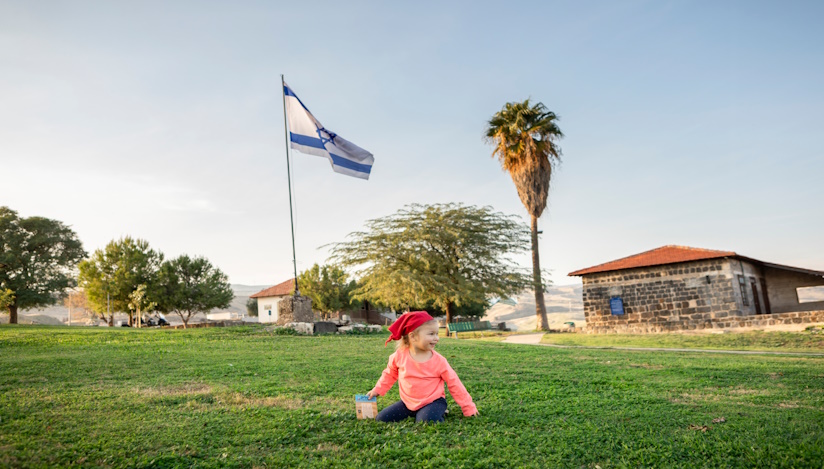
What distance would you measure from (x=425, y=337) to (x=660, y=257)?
22047 millimetres

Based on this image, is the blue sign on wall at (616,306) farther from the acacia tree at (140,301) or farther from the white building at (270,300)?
the white building at (270,300)

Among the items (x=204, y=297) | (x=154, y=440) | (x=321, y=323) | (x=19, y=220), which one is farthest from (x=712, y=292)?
(x=19, y=220)

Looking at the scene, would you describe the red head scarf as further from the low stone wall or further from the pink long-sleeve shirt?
the low stone wall

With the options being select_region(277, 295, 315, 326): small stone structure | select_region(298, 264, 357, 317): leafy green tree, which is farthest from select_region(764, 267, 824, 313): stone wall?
select_region(298, 264, 357, 317): leafy green tree

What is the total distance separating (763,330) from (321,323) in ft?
54.2

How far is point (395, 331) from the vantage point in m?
4.49

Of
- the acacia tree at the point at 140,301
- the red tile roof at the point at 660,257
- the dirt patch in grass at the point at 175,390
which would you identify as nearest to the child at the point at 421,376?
the dirt patch in grass at the point at 175,390

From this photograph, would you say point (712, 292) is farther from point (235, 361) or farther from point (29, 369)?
point (29, 369)

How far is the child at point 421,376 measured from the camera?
4.30 meters

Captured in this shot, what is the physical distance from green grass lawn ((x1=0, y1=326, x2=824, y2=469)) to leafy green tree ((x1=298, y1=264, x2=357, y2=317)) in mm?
43619

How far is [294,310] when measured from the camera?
54.8ft

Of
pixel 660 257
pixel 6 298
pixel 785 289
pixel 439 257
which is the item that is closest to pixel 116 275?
pixel 6 298

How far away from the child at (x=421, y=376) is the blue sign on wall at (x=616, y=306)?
21.6m

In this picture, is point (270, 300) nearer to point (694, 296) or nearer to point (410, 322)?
point (694, 296)
